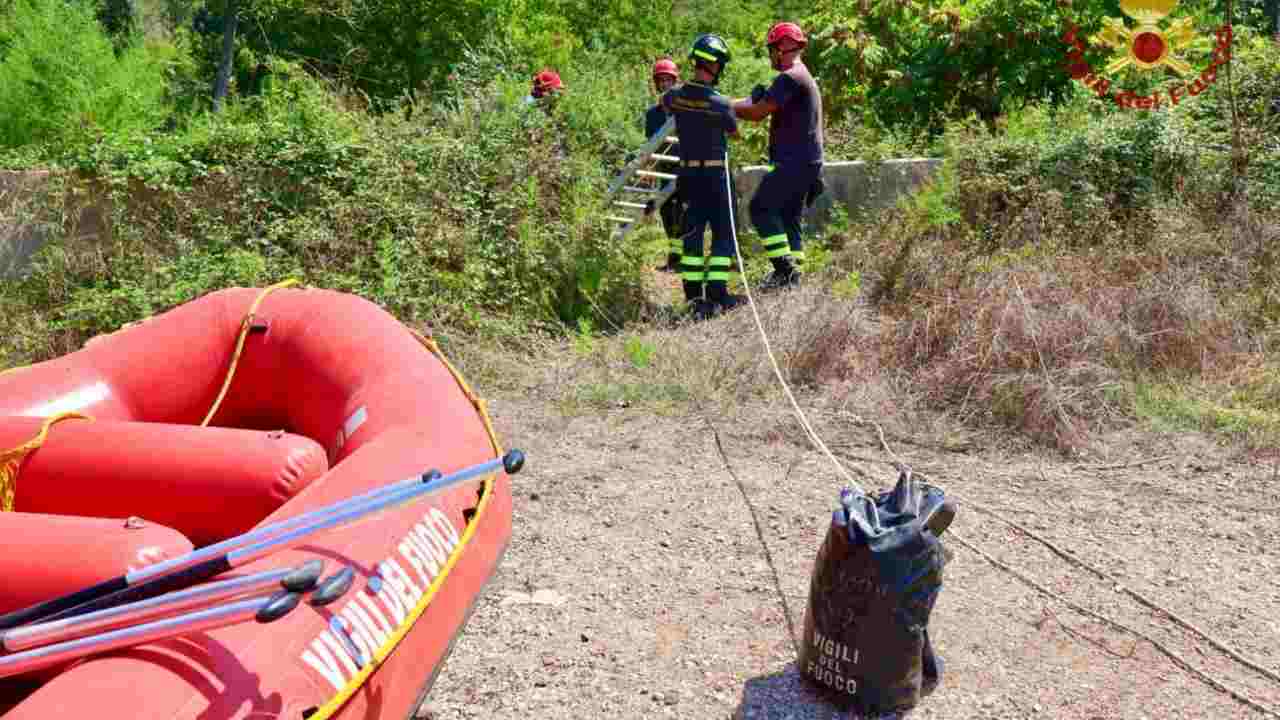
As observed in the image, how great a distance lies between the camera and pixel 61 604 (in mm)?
2885

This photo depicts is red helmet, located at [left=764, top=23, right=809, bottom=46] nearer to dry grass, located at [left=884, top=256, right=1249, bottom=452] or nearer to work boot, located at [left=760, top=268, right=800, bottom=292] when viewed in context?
work boot, located at [left=760, top=268, right=800, bottom=292]

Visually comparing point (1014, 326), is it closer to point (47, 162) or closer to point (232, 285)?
point (232, 285)

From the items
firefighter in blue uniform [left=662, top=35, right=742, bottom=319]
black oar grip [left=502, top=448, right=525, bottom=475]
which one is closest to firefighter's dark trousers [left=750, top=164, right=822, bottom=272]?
firefighter in blue uniform [left=662, top=35, right=742, bottom=319]

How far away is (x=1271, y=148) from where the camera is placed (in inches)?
300

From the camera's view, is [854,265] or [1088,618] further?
[854,265]

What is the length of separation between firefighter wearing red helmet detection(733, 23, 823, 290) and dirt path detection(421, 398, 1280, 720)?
2297 mm

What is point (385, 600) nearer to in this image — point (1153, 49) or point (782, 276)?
point (782, 276)

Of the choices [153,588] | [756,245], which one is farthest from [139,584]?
[756,245]

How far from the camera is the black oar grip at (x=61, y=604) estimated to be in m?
2.87

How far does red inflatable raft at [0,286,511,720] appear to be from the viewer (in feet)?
8.91

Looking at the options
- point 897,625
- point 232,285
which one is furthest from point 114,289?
point 897,625

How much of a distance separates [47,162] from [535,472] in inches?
168

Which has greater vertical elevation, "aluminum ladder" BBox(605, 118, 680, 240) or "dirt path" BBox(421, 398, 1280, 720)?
"aluminum ladder" BBox(605, 118, 680, 240)

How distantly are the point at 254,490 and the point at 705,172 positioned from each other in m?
4.81
